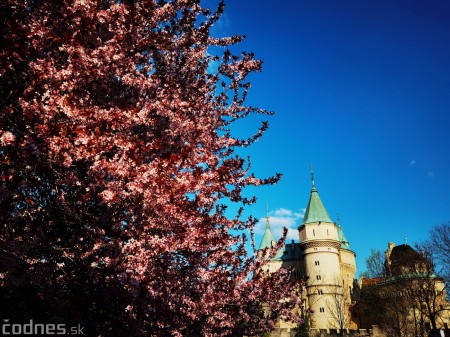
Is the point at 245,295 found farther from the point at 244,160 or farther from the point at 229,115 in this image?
the point at 229,115

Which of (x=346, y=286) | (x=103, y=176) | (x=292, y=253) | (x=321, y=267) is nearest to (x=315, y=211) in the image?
(x=321, y=267)

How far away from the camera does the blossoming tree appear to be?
5090 mm

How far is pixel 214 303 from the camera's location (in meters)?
7.29

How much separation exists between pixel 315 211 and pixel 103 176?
2396 inches

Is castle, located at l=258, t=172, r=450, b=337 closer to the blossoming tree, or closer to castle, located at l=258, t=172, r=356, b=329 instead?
castle, located at l=258, t=172, r=356, b=329

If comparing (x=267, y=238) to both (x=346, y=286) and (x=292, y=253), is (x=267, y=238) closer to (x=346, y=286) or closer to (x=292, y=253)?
(x=292, y=253)

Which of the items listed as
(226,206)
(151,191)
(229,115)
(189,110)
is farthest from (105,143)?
(229,115)

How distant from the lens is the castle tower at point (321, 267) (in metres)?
55.0

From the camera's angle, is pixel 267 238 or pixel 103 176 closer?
pixel 103 176

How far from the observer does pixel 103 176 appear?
16.9 ft

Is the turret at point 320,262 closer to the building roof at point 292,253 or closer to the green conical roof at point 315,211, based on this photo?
the green conical roof at point 315,211

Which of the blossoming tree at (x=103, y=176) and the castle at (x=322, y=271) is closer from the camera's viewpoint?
the blossoming tree at (x=103, y=176)

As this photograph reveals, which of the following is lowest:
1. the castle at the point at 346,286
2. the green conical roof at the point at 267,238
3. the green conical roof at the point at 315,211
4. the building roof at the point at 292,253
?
the castle at the point at 346,286

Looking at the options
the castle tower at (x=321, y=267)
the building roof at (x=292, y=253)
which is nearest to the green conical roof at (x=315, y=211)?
the castle tower at (x=321, y=267)
